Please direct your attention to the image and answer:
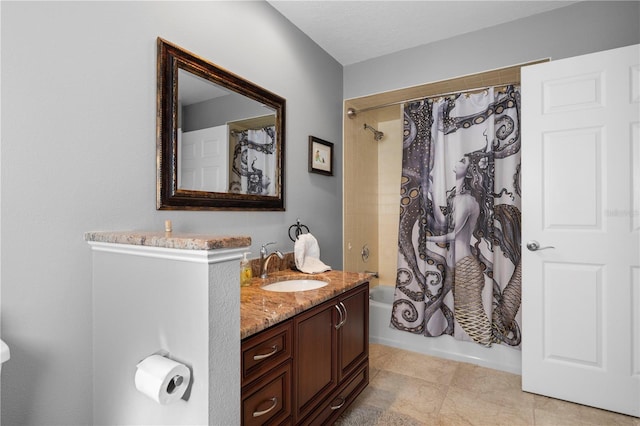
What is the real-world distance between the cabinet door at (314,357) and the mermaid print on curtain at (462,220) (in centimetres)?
130

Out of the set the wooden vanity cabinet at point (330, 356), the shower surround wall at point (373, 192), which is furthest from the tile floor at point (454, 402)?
the shower surround wall at point (373, 192)

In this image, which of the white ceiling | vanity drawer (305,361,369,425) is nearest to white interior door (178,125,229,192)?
the white ceiling

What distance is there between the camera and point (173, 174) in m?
1.50

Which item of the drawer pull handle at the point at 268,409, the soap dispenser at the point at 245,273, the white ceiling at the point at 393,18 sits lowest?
the drawer pull handle at the point at 268,409

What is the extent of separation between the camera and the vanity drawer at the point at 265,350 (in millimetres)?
1111

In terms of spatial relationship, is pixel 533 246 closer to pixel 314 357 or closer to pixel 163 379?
pixel 314 357

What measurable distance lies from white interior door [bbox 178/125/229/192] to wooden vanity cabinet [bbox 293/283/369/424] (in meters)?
0.83

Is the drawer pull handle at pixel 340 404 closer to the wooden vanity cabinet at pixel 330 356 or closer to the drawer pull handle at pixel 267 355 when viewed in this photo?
the wooden vanity cabinet at pixel 330 356

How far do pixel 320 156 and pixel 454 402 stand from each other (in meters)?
1.92

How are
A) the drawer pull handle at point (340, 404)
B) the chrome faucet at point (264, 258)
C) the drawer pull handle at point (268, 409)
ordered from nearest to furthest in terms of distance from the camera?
the drawer pull handle at point (268, 409) → the drawer pull handle at point (340, 404) → the chrome faucet at point (264, 258)

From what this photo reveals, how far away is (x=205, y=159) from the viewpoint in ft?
5.52

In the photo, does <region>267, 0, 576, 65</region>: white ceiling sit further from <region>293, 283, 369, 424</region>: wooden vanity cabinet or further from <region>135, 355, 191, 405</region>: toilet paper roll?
<region>135, 355, 191, 405</region>: toilet paper roll

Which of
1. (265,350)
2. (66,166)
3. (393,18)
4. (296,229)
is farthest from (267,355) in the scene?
(393,18)

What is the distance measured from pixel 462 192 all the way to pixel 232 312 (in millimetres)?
2138
